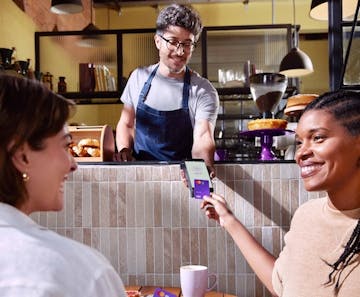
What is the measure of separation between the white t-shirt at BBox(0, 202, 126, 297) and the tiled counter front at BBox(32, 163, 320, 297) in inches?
46.8

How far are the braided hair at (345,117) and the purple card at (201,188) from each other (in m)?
0.44

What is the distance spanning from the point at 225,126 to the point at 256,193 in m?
5.73

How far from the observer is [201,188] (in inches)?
67.4

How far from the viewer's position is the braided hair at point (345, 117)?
4.30 ft

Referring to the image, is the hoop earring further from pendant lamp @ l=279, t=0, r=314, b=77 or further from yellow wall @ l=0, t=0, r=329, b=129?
yellow wall @ l=0, t=0, r=329, b=129

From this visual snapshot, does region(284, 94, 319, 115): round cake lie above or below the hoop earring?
above

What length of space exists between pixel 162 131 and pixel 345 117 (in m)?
1.19

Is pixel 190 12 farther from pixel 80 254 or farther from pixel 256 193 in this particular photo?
pixel 80 254

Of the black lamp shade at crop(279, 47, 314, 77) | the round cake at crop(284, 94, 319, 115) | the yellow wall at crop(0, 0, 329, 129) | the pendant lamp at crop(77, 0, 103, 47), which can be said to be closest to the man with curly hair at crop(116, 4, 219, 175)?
the round cake at crop(284, 94, 319, 115)

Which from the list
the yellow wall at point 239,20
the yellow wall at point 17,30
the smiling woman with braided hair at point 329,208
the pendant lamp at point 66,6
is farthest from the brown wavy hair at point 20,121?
the yellow wall at point 239,20

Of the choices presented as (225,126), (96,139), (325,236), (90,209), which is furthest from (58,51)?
(325,236)

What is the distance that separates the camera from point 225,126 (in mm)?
7652

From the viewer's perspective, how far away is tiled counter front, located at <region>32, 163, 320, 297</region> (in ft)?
6.37

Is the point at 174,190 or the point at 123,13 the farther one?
the point at 123,13
